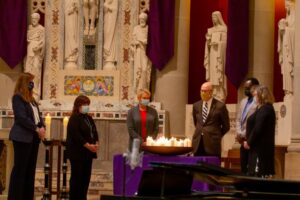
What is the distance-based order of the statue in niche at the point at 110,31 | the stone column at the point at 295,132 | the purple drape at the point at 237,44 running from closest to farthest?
the stone column at the point at 295,132 → the purple drape at the point at 237,44 → the statue in niche at the point at 110,31

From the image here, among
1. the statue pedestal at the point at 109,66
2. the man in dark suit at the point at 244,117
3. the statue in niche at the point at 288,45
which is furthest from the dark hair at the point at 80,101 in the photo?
the statue pedestal at the point at 109,66

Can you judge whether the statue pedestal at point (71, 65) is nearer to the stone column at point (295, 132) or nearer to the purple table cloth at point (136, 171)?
the stone column at point (295, 132)

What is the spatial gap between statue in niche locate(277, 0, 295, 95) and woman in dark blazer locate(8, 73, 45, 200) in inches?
218

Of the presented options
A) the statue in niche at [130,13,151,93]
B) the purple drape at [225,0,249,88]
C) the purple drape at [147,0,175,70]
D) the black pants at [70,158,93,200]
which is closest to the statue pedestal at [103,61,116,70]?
the statue in niche at [130,13,151,93]

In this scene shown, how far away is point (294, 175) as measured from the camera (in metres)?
13.3

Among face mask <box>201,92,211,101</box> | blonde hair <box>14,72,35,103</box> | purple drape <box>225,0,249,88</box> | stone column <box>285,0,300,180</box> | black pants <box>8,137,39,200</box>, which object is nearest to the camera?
blonde hair <box>14,72,35,103</box>

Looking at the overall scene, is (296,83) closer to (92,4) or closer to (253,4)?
(253,4)

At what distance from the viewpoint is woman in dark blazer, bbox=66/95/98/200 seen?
38.9ft

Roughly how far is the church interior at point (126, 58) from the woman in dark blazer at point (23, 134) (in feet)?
18.4

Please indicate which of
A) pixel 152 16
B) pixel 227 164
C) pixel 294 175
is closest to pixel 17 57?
pixel 152 16

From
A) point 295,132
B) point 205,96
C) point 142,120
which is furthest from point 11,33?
point 205,96

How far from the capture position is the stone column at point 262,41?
16.9 meters

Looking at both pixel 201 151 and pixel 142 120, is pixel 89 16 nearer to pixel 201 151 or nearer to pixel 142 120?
pixel 142 120

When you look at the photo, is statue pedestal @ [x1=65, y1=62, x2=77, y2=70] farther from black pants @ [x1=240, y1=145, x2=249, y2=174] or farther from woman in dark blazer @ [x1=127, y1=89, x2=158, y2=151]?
black pants @ [x1=240, y1=145, x2=249, y2=174]
